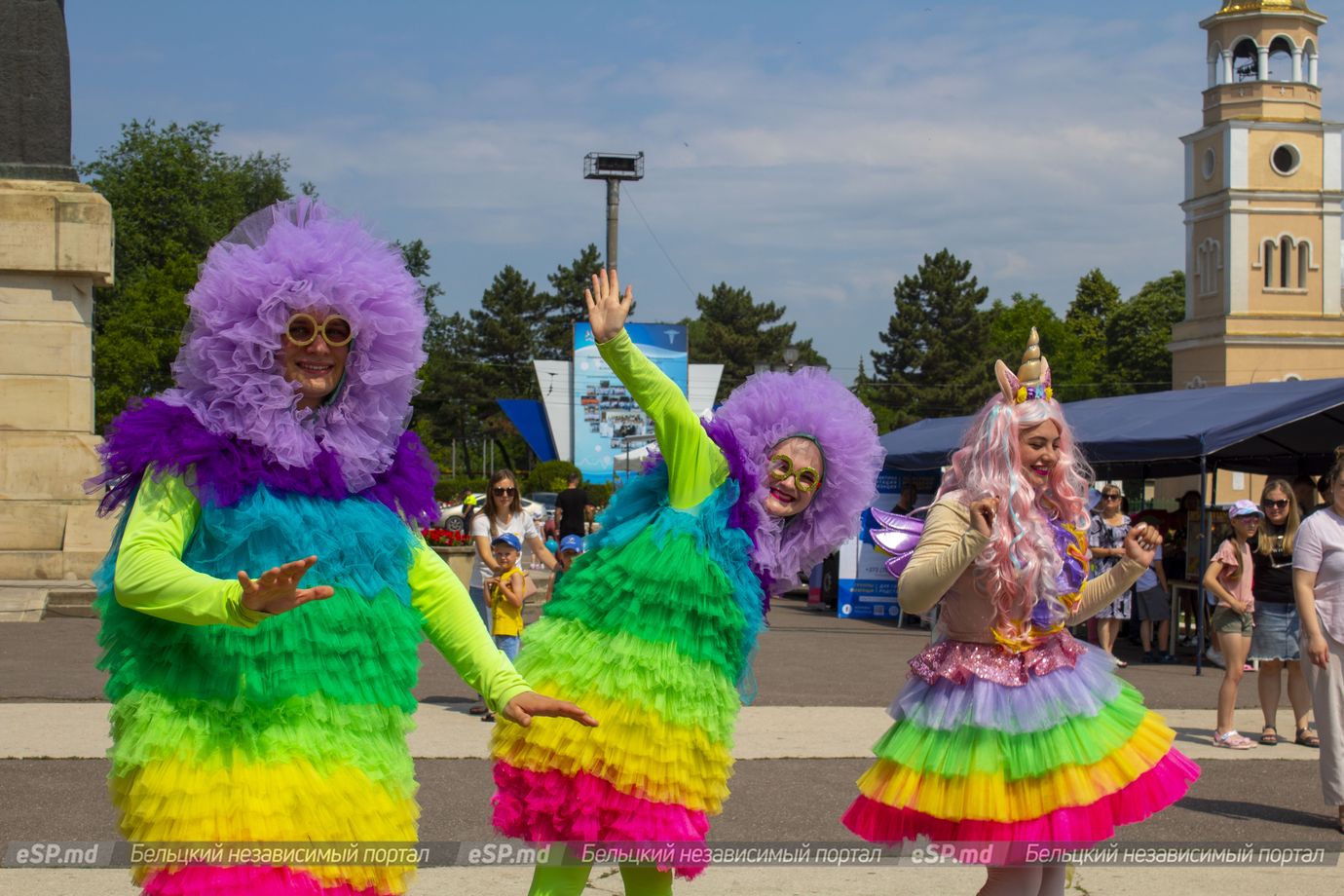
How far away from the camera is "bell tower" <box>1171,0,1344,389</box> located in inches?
2702

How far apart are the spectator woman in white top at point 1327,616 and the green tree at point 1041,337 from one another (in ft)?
239

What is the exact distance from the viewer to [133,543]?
9.62 ft

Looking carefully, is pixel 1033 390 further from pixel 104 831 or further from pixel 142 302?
pixel 142 302

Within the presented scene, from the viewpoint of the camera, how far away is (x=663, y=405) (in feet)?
13.2

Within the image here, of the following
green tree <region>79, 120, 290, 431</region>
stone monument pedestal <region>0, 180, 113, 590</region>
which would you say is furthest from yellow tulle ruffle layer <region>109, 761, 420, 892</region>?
green tree <region>79, 120, 290, 431</region>

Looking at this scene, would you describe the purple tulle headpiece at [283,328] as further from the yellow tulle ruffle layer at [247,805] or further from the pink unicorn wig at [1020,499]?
the pink unicorn wig at [1020,499]

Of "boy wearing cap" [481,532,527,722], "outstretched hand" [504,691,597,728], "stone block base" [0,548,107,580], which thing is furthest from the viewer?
"stone block base" [0,548,107,580]

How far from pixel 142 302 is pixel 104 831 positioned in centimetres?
4031

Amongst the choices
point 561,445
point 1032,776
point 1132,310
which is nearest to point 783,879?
point 1032,776

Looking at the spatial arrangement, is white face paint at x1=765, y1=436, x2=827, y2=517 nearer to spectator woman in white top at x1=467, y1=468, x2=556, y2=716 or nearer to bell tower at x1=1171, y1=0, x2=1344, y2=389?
spectator woman in white top at x1=467, y1=468, x2=556, y2=716

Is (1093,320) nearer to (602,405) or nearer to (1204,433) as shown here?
(602,405)

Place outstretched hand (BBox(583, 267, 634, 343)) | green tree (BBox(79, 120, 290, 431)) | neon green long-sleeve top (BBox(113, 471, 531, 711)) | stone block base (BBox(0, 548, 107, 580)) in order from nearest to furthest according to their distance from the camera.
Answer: neon green long-sleeve top (BBox(113, 471, 531, 711))
outstretched hand (BBox(583, 267, 634, 343))
stone block base (BBox(0, 548, 107, 580))
green tree (BBox(79, 120, 290, 431))

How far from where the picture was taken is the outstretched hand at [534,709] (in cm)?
323

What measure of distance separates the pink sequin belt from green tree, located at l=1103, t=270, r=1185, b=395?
261 feet
